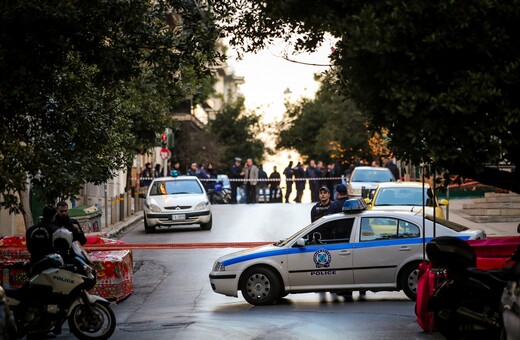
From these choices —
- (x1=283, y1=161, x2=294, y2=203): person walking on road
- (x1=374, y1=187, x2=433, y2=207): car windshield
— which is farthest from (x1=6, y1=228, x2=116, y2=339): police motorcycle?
(x1=283, y1=161, x2=294, y2=203): person walking on road

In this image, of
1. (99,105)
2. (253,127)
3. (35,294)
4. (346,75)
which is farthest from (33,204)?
(253,127)

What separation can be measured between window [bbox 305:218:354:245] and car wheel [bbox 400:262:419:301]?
3.29ft

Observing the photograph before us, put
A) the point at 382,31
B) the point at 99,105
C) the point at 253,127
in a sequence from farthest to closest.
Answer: the point at 253,127, the point at 99,105, the point at 382,31

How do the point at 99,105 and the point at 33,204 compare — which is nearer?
the point at 99,105

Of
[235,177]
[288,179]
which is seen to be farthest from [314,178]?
[235,177]

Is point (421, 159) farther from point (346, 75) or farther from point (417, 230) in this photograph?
point (417, 230)

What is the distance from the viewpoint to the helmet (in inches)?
587

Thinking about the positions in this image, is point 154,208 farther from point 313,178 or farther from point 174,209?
point 313,178

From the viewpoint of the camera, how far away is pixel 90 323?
1456 cm

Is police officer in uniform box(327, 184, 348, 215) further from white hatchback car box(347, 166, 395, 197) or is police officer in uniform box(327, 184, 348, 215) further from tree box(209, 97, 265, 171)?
tree box(209, 97, 265, 171)

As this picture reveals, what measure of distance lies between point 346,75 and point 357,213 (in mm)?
6336

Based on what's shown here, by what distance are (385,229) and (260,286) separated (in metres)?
2.14

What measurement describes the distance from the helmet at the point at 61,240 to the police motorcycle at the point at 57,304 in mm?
234

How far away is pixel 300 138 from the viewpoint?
93812 mm
